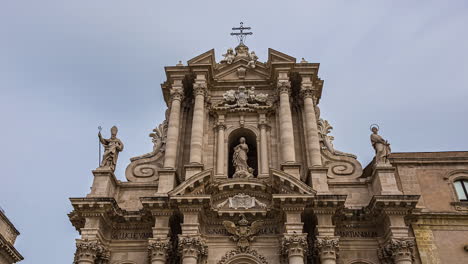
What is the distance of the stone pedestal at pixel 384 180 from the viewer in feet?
60.6

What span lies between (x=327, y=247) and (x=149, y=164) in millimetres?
8758

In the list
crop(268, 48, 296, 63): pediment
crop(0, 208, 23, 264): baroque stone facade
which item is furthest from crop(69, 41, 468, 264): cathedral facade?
crop(0, 208, 23, 264): baroque stone facade

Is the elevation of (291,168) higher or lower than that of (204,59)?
lower

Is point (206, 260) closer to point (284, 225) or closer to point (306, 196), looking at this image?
point (284, 225)

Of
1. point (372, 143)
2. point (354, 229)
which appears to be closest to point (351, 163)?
point (372, 143)

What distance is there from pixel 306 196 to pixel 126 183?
25.0 feet

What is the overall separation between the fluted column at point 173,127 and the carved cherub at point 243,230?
3811 millimetres

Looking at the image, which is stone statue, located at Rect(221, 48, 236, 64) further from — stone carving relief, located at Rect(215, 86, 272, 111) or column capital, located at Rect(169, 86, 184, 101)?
column capital, located at Rect(169, 86, 184, 101)

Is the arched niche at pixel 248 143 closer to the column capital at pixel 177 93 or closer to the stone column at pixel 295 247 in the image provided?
the column capital at pixel 177 93

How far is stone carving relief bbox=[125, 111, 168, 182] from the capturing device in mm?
20938

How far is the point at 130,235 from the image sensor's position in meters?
18.8

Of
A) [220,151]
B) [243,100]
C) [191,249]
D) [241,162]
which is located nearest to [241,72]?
[243,100]

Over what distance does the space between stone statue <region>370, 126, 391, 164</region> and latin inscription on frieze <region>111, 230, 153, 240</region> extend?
962cm

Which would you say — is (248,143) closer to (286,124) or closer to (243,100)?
(243,100)
